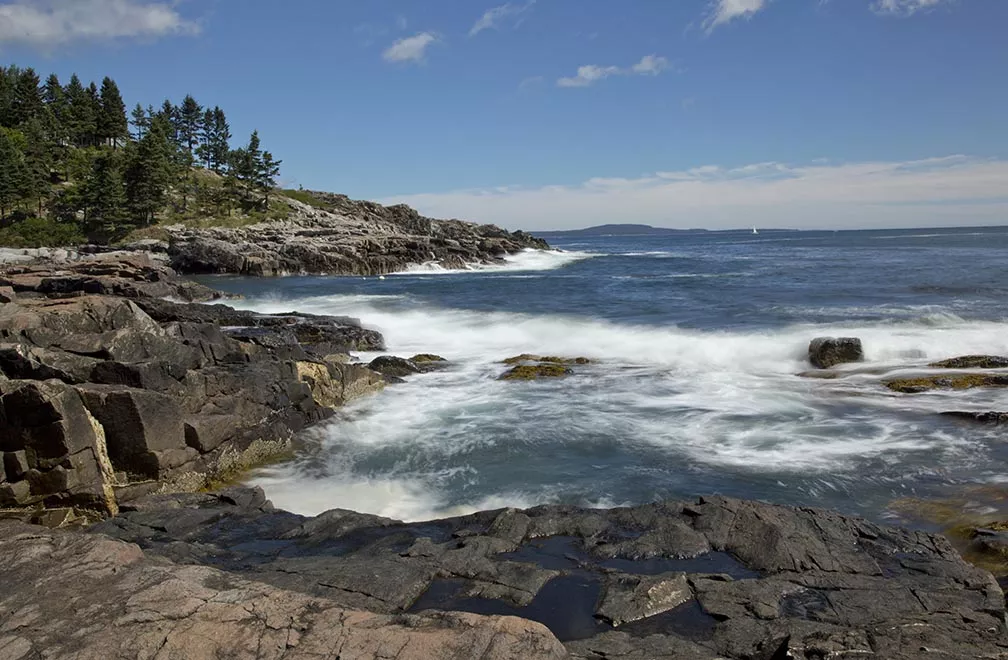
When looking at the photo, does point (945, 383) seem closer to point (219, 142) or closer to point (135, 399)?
point (135, 399)

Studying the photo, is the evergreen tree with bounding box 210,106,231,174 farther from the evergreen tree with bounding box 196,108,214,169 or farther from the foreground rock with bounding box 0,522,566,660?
the foreground rock with bounding box 0,522,566,660

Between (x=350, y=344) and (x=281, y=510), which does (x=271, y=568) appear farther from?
(x=350, y=344)

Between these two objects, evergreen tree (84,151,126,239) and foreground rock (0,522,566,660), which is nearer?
foreground rock (0,522,566,660)

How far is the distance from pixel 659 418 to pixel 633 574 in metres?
8.96

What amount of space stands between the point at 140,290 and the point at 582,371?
75.3 feet

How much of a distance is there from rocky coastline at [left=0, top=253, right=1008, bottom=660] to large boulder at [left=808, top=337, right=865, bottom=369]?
13.8 meters

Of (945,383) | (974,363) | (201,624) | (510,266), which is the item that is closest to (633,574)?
(201,624)

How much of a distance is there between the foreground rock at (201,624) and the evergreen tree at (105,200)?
2946 inches

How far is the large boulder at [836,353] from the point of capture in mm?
21703

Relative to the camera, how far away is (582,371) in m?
22.2

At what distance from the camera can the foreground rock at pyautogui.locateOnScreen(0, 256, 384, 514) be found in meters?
10.5

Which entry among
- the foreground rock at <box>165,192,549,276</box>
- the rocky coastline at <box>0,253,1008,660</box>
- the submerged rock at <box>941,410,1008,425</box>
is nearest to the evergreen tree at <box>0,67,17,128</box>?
the foreground rock at <box>165,192,549,276</box>

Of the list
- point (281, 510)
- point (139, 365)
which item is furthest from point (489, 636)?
point (139, 365)

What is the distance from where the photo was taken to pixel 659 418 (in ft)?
54.1
